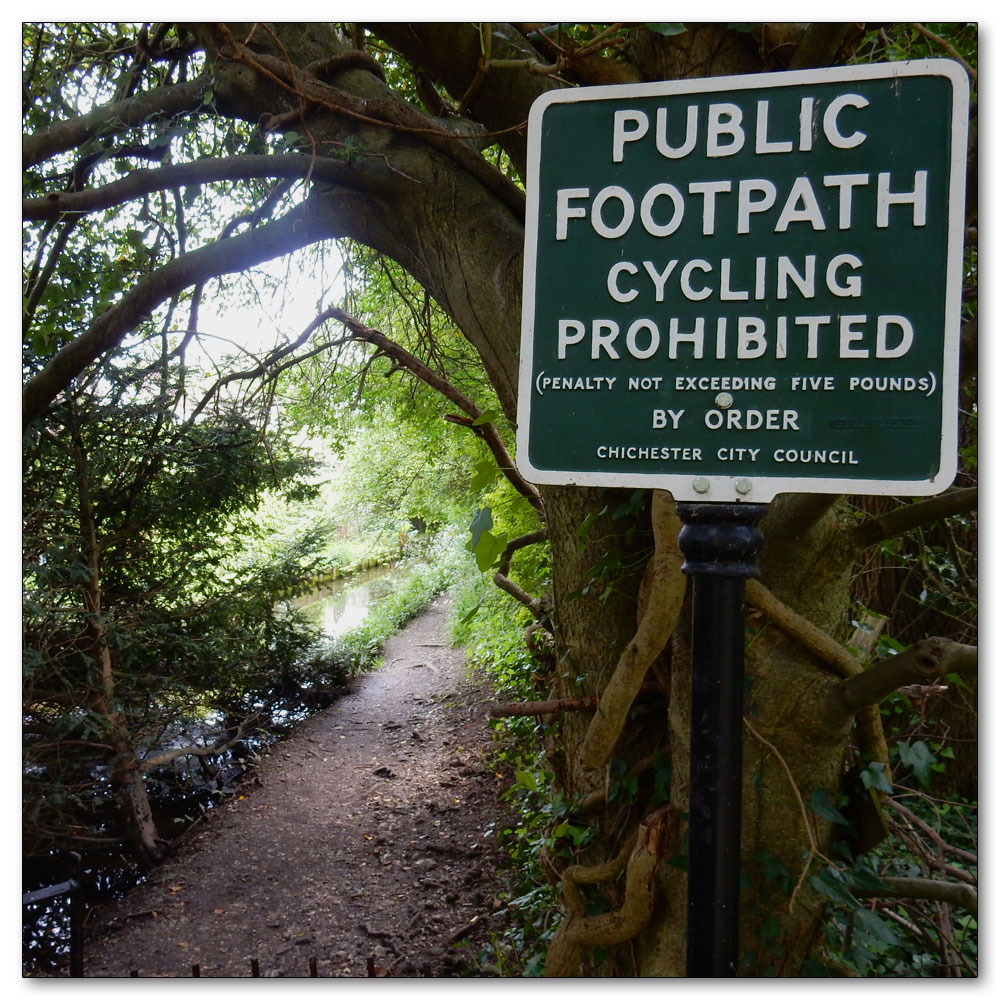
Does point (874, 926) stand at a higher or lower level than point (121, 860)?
higher

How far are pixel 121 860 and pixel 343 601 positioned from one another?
7.24m

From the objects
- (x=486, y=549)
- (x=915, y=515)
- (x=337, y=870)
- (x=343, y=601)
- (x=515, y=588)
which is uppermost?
(x=915, y=515)

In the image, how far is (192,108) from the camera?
3.24 meters

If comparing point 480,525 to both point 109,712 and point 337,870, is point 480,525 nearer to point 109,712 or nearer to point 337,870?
point 337,870

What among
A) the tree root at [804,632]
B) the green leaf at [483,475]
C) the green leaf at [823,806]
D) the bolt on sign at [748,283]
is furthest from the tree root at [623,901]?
the bolt on sign at [748,283]

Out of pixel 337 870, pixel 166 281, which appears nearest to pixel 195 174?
pixel 166 281

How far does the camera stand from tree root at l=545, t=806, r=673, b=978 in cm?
209

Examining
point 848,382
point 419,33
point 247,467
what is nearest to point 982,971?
point 848,382

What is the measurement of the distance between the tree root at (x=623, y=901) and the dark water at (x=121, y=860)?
2.62 metres

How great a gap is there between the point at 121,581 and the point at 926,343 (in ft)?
18.3

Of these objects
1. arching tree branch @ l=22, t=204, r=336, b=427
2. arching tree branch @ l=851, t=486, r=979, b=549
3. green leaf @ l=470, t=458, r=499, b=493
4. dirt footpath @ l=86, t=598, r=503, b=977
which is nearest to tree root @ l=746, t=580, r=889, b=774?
arching tree branch @ l=851, t=486, r=979, b=549

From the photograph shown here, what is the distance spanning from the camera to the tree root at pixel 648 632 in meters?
1.98

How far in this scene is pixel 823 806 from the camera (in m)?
1.90

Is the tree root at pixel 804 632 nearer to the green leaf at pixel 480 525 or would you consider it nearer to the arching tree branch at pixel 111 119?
the green leaf at pixel 480 525
